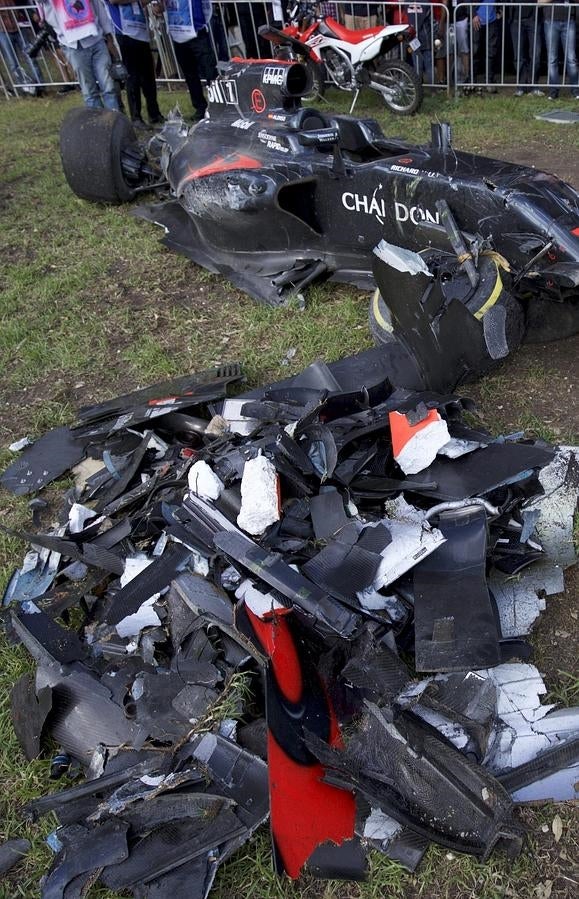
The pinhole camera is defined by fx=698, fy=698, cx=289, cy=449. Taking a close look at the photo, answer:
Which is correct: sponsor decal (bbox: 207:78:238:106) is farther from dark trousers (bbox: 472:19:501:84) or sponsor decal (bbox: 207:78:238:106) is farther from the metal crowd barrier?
dark trousers (bbox: 472:19:501:84)

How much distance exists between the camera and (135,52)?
8.24 metres

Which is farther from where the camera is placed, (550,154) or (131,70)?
(131,70)

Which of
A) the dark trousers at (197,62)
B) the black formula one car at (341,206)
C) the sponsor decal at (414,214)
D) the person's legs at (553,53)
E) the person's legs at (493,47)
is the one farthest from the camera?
the person's legs at (493,47)

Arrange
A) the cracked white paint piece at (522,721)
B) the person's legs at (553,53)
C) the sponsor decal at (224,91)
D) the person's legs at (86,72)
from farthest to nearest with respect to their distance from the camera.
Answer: the person's legs at (553,53) → the person's legs at (86,72) → the sponsor decal at (224,91) → the cracked white paint piece at (522,721)

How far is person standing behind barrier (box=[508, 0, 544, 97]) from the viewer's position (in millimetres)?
8312

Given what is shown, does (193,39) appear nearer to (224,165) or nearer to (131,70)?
(131,70)

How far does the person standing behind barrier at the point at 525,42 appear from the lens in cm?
831

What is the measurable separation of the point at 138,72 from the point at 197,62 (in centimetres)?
73

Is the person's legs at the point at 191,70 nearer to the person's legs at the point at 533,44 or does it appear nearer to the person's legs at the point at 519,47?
the person's legs at the point at 519,47

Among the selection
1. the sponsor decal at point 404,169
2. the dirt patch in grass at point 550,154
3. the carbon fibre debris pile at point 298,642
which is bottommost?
the dirt patch in grass at point 550,154

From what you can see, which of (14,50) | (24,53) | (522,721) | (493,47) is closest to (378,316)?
(522,721)

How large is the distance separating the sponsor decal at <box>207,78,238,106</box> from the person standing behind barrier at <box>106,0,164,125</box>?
3203mm

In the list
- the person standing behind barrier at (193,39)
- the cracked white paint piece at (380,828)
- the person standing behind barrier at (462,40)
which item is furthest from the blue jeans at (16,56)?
the cracked white paint piece at (380,828)

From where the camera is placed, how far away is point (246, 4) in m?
9.74
